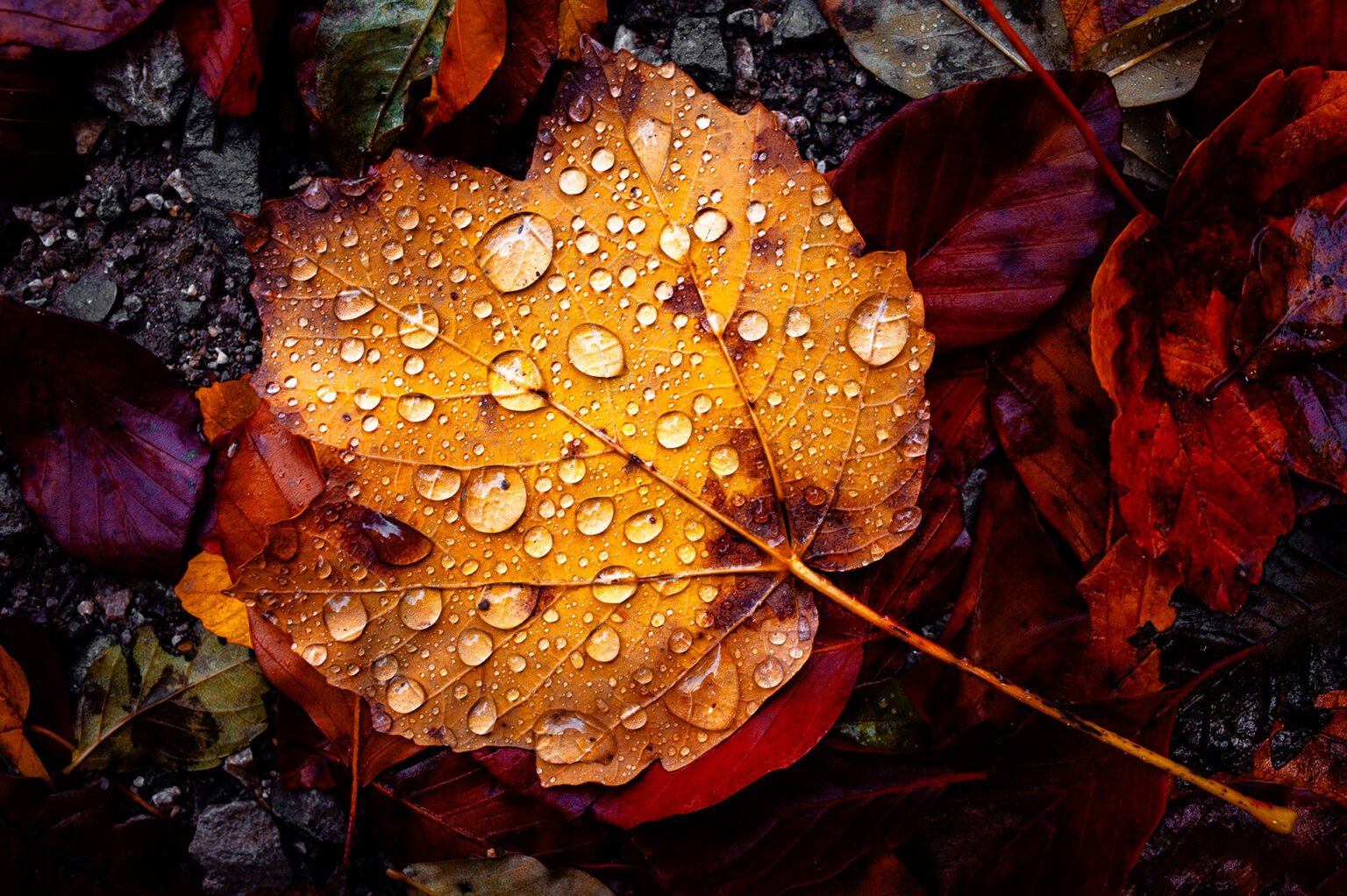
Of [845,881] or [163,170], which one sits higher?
[163,170]

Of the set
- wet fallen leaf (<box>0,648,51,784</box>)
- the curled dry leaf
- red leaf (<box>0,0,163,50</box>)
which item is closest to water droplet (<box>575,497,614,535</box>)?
the curled dry leaf

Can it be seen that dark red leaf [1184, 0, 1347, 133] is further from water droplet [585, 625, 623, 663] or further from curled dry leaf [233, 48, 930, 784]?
water droplet [585, 625, 623, 663]

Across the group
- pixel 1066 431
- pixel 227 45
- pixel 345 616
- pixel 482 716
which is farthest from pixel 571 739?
pixel 227 45

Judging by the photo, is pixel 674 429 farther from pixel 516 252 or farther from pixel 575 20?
pixel 575 20

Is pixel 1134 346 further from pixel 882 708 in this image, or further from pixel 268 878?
pixel 268 878

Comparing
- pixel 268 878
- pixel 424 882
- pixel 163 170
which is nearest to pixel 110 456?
pixel 163 170

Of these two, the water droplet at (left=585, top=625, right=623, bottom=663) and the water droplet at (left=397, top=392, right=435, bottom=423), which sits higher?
the water droplet at (left=397, top=392, right=435, bottom=423)

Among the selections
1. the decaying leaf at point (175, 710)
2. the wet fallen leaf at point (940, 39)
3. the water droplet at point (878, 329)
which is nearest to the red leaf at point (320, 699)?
the decaying leaf at point (175, 710)
